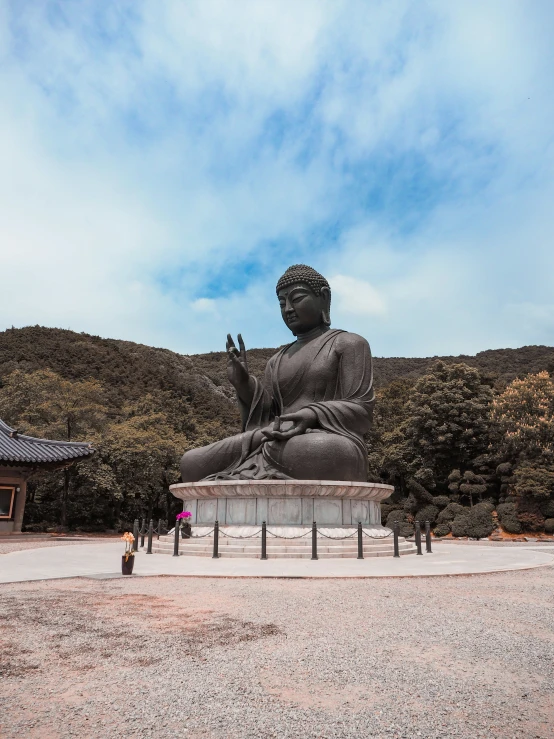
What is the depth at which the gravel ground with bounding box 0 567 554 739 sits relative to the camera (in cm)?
272

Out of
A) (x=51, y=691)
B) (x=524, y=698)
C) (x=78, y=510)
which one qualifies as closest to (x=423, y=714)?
(x=524, y=698)

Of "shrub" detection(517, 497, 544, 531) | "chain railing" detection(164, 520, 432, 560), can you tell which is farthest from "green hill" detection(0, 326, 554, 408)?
"chain railing" detection(164, 520, 432, 560)

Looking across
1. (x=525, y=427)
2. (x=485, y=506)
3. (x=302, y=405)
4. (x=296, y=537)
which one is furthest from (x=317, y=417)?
(x=525, y=427)

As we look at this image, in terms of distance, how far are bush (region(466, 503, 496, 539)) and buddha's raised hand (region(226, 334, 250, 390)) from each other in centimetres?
1426

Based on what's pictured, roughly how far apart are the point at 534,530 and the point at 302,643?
2219 centimetres

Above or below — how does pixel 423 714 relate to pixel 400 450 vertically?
below

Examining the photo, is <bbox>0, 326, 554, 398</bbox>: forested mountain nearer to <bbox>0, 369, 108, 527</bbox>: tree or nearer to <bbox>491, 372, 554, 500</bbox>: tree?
<bbox>0, 369, 108, 527</bbox>: tree

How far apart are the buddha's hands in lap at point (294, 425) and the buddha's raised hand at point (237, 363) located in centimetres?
177

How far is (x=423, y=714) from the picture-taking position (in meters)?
2.84

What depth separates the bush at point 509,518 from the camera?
23.2 m

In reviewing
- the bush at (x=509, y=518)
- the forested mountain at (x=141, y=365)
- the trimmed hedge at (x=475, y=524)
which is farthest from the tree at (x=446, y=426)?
the forested mountain at (x=141, y=365)

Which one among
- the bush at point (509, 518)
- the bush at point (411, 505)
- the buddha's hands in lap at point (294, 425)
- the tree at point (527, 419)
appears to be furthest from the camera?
the bush at point (411, 505)

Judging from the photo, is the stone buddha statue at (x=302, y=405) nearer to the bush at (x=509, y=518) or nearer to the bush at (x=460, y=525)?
the bush at (x=460, y=525)

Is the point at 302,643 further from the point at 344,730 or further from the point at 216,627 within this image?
the point at 344,730
